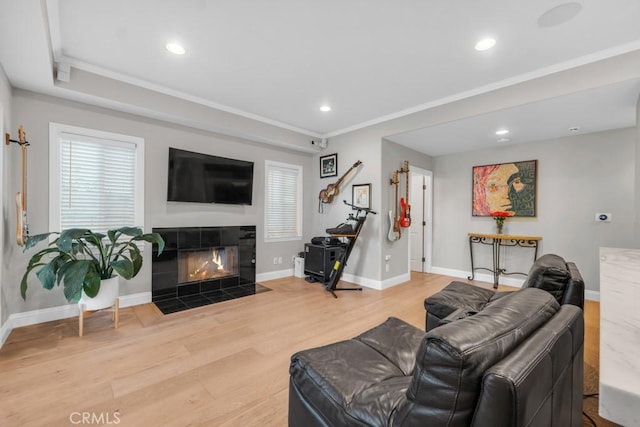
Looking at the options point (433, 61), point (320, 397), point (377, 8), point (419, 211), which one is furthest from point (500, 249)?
point (320, 397)

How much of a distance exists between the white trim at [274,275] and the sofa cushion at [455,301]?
299cm

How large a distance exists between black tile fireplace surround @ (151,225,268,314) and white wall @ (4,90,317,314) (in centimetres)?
13

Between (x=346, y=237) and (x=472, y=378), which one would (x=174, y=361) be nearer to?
(x=472, y=378)

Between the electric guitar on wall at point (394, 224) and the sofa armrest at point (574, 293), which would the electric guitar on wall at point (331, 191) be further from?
the sofa armrest at point (574, 293)

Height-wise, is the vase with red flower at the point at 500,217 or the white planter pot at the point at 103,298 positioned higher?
the vase with red flower at the point at 500,217

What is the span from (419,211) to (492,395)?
538 cm

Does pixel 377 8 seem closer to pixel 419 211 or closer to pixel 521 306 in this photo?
pixel 521 306

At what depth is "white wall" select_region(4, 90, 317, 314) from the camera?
9.52 ft

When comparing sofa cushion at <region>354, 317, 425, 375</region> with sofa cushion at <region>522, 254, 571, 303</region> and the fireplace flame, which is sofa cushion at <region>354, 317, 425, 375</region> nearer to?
sofa cushion at <region>522, 254, 571, 303</region>

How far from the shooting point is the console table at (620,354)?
0.52 metres

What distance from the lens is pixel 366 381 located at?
1244 mm

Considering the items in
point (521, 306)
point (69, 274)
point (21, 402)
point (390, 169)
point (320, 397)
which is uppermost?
point (390, 169)

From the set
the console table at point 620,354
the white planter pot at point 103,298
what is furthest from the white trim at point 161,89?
the console table at point 620,354

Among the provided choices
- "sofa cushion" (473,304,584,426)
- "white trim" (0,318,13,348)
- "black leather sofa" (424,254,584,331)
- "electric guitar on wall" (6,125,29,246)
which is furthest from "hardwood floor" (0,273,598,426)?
"sofa cushion" (473,304,584,426)
